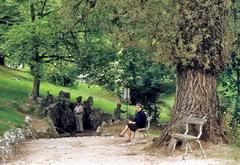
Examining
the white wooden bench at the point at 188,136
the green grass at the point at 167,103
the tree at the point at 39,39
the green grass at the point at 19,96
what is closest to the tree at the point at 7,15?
the tree at the point at 39,39

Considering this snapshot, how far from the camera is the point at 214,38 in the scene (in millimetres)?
17312

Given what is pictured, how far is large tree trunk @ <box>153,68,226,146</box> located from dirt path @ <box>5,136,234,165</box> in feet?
4.91

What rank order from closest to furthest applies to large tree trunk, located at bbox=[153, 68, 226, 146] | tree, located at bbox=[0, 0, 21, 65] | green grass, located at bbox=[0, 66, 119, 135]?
large tree trunk, located at bbox=[153, 68, 226, 146]
green grass, located at bbox=[0, 66, 119, 135]
tree, located at bbox=[0, 0, 21, 65]

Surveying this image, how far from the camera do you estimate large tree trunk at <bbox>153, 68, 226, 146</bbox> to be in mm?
17391

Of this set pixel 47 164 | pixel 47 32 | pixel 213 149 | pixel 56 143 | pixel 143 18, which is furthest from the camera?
pixel 47 32

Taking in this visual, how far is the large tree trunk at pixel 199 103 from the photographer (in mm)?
17391

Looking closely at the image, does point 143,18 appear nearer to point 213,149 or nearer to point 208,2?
point 208,2

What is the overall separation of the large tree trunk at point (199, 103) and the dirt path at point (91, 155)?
1.50 meters

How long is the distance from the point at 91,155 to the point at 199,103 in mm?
3723

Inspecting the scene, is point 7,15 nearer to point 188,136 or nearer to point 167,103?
point 167,103

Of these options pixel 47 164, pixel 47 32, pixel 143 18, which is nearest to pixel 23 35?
pixel 47 32

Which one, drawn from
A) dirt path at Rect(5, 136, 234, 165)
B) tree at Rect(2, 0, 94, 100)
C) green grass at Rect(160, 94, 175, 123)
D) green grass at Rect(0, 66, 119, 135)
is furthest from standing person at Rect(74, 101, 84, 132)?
dirt path at Rect(5, 136, 234, 165)

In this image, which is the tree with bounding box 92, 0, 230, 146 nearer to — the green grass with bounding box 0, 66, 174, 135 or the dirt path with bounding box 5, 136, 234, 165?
the dirt path with bounding box 5, 136, 234, 165

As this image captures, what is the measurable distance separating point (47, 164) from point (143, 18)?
18.5 feet
